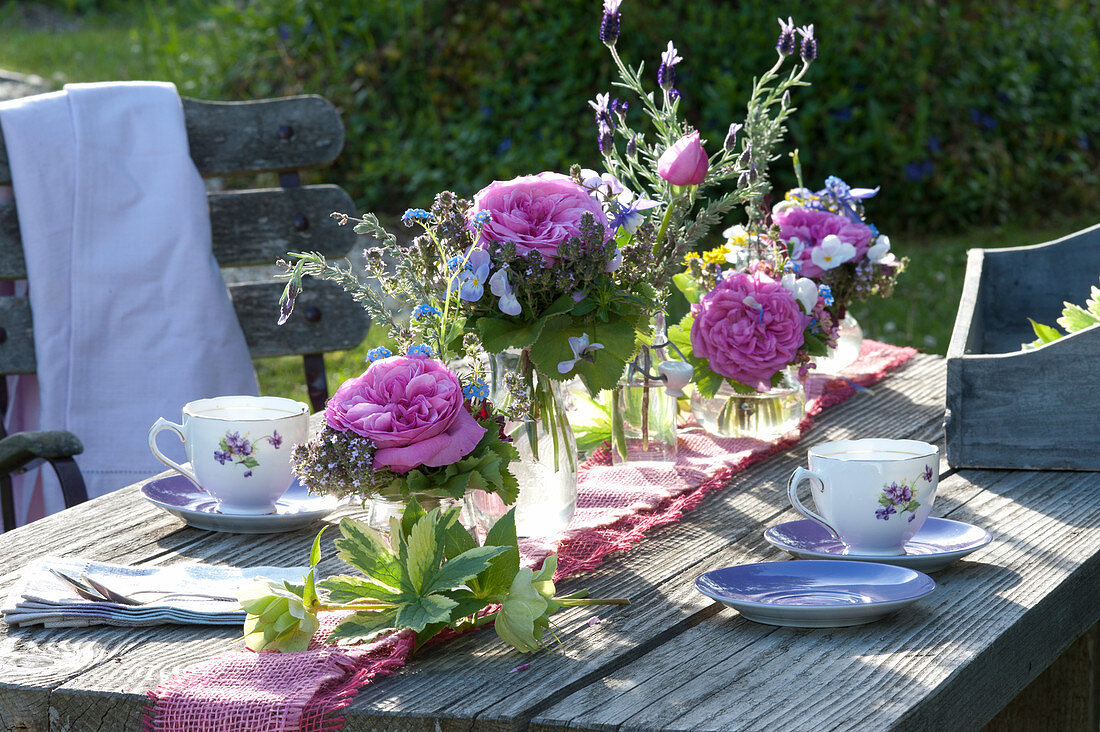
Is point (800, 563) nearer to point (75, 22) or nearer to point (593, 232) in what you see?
point (593, 232)

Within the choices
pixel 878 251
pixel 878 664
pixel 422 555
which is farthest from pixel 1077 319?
pixel 422 555

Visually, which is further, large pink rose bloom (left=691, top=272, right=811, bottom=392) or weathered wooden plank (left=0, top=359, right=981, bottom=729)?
large pink rose bloom (left=691, top=272, right=811, bottom=392)

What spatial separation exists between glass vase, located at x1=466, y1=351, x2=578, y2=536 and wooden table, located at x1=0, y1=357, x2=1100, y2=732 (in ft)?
0.34

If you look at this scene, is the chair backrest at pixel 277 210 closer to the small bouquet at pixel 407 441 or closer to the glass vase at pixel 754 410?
the glass vase at pixel 754 410

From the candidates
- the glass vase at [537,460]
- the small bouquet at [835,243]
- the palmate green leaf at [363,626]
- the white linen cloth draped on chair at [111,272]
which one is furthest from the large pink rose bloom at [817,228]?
the white linen cloth draped on chair at [111,272]

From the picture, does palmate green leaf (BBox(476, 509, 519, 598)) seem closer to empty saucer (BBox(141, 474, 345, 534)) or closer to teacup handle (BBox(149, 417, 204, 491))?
empty saucer (BBox(141, 474, 345, 534))

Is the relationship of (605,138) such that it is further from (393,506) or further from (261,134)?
(261,134)

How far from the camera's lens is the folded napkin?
1279 millimetres

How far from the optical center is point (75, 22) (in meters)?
10.4

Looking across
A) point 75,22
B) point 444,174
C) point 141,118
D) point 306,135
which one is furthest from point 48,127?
point 75,22

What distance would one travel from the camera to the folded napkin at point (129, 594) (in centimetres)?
128

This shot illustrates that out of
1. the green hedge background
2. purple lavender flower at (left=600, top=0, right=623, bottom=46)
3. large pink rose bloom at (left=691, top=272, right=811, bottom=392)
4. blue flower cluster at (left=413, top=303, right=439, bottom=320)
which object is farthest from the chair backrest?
the green hedge background

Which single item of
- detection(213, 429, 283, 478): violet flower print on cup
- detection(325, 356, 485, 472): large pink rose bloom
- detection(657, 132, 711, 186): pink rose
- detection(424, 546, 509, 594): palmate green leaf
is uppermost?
detection(657, 132, 711, 186): pink rose

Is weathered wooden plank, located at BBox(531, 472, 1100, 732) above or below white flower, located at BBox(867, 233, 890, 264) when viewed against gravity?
below
